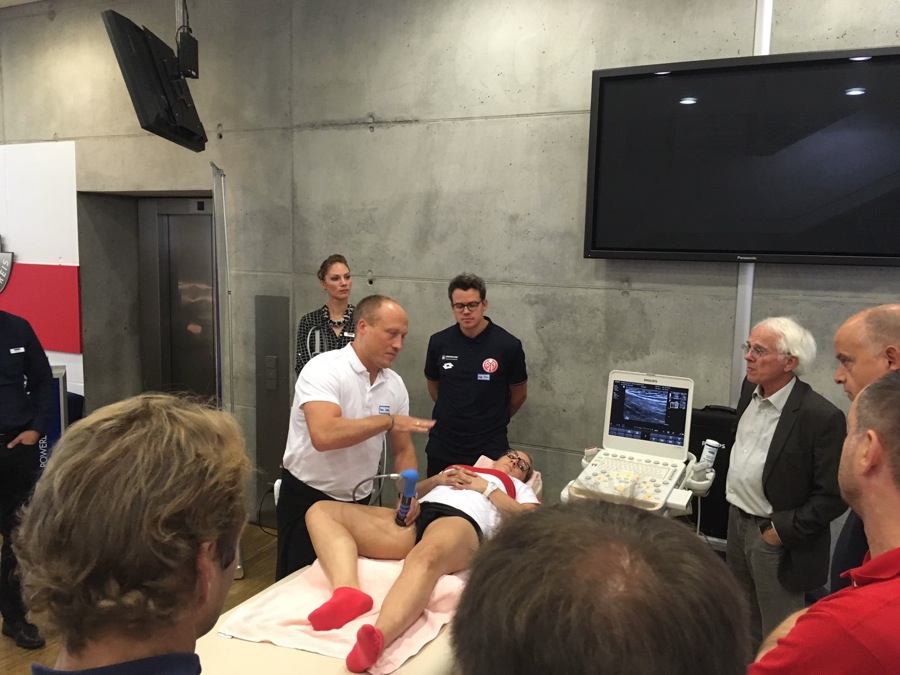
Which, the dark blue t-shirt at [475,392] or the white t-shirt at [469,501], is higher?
the dark blue t-shirt at [475,392]

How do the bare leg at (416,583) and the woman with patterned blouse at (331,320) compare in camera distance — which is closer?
the bare leg at (416,583)

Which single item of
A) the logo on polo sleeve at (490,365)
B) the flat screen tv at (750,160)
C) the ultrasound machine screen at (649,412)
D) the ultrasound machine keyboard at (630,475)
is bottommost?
the ultrasound machine keyboard at (630,475)

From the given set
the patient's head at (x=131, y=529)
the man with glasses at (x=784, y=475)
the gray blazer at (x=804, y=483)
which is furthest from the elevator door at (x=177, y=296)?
the patient's head at (x=131, y=529)

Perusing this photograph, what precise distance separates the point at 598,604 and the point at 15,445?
3.10m

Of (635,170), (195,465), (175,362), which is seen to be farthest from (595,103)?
(175,362)

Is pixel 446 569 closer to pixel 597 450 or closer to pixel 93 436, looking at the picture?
pixel 597 450

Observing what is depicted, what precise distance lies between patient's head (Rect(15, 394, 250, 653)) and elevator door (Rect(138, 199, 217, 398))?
4266 millimetres

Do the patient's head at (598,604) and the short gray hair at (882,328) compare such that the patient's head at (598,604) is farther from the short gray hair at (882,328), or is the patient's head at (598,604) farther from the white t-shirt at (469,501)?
the white t-shirt at (469,501)

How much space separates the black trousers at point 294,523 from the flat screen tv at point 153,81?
1867mm

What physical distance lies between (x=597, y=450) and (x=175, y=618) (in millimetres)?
2345

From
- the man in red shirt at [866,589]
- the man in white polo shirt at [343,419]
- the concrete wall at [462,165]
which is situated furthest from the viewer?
the concrete wall at [462,165]

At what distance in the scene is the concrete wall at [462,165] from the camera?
3.20 m

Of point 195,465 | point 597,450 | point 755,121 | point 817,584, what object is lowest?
point 817,584

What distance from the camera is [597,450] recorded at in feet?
9.58
